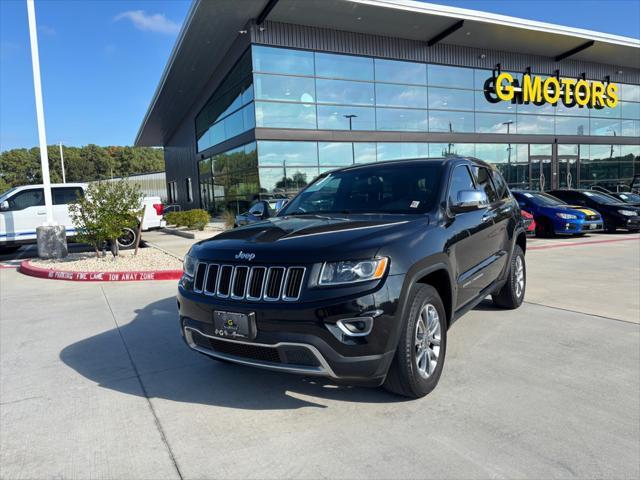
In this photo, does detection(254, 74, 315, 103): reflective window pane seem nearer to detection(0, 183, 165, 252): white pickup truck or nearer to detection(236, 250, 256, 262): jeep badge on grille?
detection(0, 183, 165, 252): white pickup truck

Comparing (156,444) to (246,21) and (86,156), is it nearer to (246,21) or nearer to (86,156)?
(246,21)

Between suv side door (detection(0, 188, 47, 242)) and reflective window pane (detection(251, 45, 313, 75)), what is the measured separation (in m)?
9.65

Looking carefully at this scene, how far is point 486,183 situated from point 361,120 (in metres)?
16.3

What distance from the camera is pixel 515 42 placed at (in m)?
23.5

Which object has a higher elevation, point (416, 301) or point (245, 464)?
point (416, 301)

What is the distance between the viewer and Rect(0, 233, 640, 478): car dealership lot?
102 inches

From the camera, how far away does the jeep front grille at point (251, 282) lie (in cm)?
291

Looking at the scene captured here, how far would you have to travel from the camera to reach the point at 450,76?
23.2 m

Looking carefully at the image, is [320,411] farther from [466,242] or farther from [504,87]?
[504,87]

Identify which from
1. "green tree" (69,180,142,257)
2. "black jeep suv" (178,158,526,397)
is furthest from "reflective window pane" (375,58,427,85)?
"black jeep suv" (178,158,526,397)

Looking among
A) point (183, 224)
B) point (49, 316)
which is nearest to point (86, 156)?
point (183, 224)

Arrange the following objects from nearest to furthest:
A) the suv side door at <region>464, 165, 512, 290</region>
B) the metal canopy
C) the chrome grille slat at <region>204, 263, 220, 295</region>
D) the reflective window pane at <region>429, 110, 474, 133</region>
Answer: the chrome grille slat at <region>204, 263, 220, 295</region>, the suv side door at <region>464, 165, 512, 290</region>, the metal canopy, the reflective window pane at <region>429, 110, 474, 133</region>

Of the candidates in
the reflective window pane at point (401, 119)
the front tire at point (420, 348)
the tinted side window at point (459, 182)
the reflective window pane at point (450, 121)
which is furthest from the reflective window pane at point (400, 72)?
the front tire at point (420, 348)

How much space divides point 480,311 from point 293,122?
15293 mm
